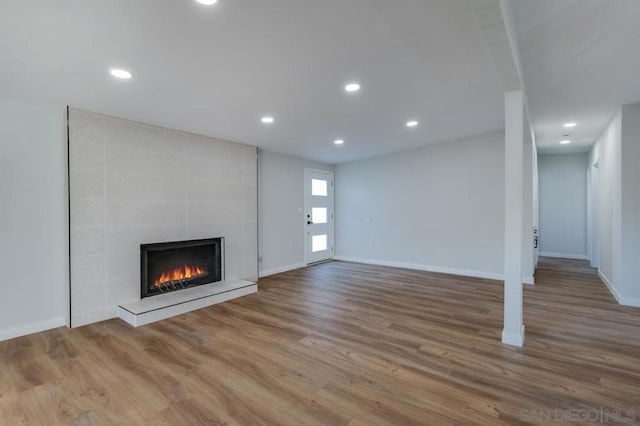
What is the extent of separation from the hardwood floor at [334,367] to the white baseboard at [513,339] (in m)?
0.08

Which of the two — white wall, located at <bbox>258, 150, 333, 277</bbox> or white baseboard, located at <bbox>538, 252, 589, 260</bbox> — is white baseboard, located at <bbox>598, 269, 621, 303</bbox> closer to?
white baseboard, located at <bbox>538, 252, 589, 260</bbox>

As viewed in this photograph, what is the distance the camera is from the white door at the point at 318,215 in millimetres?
6824

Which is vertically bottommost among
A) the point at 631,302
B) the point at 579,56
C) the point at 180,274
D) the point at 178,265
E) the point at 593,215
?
the point at 631,302

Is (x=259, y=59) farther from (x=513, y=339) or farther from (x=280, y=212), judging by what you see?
(x=280, y=212)

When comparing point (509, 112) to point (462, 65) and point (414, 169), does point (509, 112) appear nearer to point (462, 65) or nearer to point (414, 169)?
point (462, 65)

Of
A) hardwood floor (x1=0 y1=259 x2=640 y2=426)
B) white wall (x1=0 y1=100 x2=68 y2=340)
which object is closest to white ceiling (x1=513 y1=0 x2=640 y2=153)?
hardwood floor (x1=0 y1=259 x2=640 y2=426)

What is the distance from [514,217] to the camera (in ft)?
9.11

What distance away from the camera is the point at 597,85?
3.31 m

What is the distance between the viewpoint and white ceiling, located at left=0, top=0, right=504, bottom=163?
185cm

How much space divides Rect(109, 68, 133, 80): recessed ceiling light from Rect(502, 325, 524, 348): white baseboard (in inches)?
166

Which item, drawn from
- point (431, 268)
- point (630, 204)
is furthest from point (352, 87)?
point (431, 268)

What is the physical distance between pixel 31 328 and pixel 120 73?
9.71 feet

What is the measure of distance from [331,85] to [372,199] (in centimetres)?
415

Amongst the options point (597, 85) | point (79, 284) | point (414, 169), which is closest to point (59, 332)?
point (79, 284)
